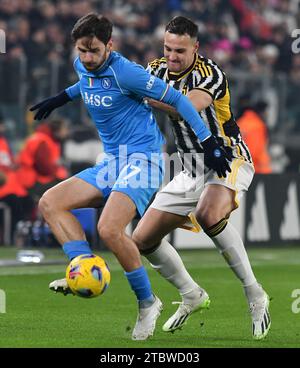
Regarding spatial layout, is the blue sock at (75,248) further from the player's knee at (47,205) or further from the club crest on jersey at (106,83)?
the club crest on jersey at (106,83)

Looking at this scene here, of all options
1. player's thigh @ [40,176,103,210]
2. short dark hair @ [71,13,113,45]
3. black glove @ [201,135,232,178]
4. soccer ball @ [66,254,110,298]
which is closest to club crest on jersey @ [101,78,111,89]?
short dark hair @ [71,13,113,45]

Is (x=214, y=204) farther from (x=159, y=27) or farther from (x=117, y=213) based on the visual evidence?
(x=159, y=27)

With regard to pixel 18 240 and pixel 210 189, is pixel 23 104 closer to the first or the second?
pixel 18 240

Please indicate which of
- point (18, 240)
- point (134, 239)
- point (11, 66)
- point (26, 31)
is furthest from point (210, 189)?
point (26, 31)

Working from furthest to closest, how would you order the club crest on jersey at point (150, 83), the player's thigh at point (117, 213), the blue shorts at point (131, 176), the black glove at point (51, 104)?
the black glove at point (51, 104), the blue shorts at point (131, 176), the club crest on jersey at point (150, 83), the player's thigh at point (117, 213)

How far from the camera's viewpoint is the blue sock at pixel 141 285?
802 centimetres

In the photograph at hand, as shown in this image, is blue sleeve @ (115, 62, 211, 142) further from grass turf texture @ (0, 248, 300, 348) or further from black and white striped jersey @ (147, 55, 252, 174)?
grass turf texture @ (0, 248, 300, 348)

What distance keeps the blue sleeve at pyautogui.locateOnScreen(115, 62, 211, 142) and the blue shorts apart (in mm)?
475

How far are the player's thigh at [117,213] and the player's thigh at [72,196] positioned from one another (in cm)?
18

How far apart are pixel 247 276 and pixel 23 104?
1000cm

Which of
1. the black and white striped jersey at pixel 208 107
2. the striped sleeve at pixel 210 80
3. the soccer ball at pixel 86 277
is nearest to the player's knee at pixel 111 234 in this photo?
the soccer ball at pixel 86 277

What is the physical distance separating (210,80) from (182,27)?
1.56 ft

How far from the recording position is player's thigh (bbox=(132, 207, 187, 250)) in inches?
339

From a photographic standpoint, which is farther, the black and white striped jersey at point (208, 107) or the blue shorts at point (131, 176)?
the black and white striped jersey at point (208, 107)
